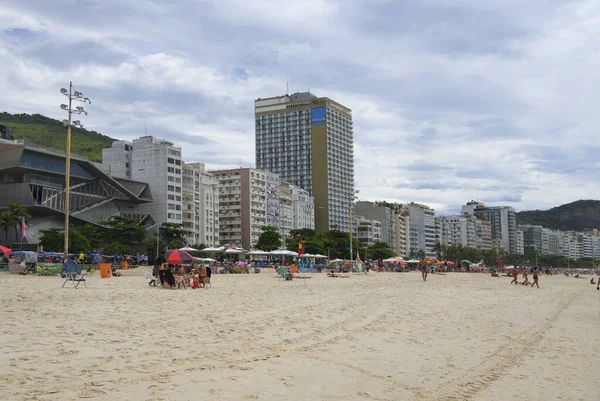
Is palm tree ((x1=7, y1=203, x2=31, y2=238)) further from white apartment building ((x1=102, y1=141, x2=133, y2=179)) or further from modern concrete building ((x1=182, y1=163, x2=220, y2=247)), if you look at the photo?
white apartment building ((x1=102, y1=141, x2=133, y2=179))

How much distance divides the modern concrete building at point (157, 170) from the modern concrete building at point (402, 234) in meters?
87.9

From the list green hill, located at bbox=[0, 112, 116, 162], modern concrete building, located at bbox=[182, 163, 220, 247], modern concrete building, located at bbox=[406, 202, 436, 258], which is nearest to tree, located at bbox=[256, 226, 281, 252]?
modern concrete building, located at bbox=[182, 163, 220, 247]

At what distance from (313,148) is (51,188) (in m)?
79.9

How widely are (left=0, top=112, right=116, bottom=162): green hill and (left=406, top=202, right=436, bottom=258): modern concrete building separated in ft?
318

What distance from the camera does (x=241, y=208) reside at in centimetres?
10988

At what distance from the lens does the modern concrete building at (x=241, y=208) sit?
109 metres

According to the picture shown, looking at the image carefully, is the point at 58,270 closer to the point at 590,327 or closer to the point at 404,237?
the point at 590,327

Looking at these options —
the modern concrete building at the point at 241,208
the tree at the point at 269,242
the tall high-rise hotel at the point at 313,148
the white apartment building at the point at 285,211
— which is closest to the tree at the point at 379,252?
the tall high-rise hotel at the point at 313,148

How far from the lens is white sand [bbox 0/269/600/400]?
273 inches

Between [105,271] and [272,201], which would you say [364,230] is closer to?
[272,201]

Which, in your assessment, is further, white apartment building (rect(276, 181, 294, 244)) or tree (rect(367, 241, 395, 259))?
tree (rect(367, 241, 395, 259))

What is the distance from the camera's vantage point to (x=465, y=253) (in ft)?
498

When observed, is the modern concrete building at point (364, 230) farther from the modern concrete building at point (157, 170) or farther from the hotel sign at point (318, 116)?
the modern concrete building at point (157, 170)

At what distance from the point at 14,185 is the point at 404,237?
120538 mm
